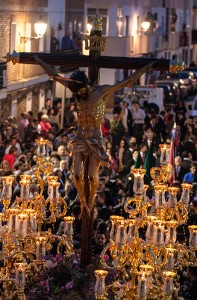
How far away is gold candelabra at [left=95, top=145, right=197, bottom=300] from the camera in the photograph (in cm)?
1273

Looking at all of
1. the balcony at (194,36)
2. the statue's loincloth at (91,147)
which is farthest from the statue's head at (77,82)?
the balcony at (194,36)

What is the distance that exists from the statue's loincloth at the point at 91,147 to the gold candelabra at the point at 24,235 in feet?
2.88

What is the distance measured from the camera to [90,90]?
43.6 ft

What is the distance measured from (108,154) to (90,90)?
172 inches

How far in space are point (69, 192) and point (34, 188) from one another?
4.44ft

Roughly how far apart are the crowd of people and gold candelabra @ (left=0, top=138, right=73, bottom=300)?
0.76 metres

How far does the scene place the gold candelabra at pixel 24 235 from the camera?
13242mm

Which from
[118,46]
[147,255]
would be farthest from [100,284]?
[118,46]

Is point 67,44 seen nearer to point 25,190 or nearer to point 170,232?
point 25,190

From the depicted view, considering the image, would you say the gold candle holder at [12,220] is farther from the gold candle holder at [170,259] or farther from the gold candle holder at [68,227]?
the gold candle holder at [170,259]

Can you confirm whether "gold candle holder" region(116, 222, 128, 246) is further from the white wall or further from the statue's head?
the white wall

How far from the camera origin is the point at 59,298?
13.4m

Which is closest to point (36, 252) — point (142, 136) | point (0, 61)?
point (142, 136)

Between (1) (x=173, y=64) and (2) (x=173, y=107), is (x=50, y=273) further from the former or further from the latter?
(2) (x=173, y=107)
